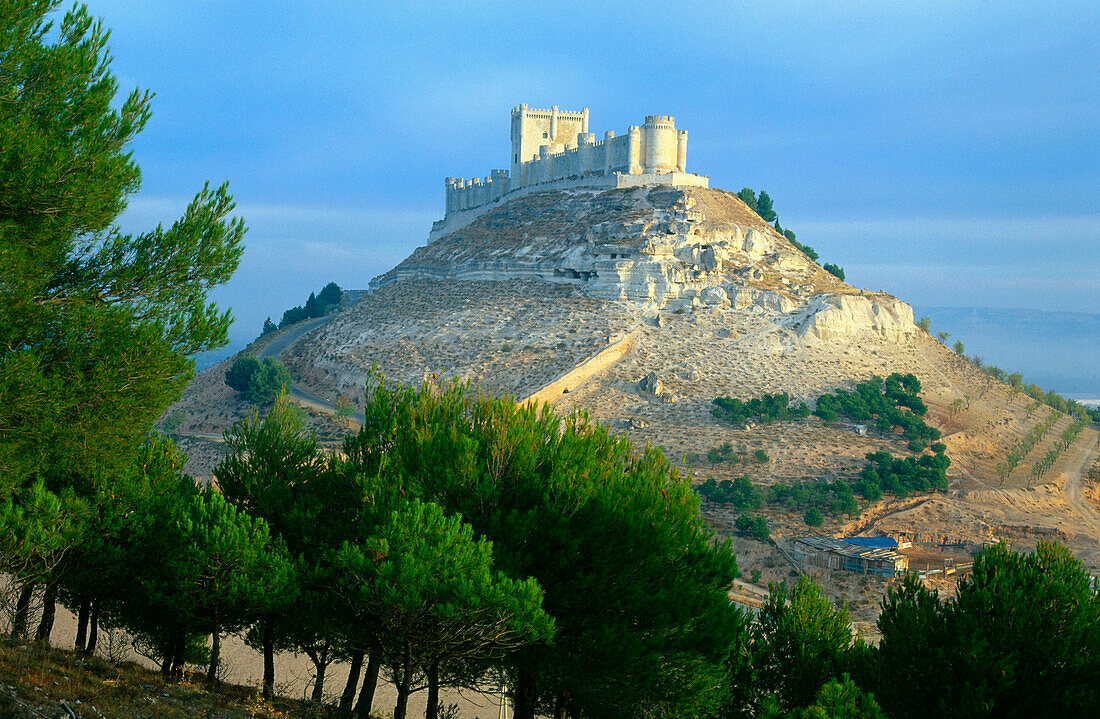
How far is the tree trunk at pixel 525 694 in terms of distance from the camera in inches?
523

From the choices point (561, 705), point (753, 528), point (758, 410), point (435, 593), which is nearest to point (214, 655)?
point (435, 593)

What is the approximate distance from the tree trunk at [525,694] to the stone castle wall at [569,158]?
174ft

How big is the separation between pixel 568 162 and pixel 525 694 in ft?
191

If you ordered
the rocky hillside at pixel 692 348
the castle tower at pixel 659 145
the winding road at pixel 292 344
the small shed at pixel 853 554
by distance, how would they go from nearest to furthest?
the small shed at pixel 853 554, the rocky hillside at pixel 692 348, the winding road at pixel 292 344, the castle tower at pixel 659 145

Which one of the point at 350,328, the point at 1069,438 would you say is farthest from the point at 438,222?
the point at 1069,438

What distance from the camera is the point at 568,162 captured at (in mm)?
68062

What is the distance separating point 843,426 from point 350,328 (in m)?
33.9

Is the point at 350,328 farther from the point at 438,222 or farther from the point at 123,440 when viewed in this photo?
the point at 123,440

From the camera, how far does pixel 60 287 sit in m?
12.2

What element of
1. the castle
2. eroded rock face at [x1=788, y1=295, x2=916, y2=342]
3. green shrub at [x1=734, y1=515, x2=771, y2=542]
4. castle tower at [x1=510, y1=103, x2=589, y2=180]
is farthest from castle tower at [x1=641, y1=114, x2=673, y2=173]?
green shrub at [x1=734, y1=515, x2=771, y2=542]

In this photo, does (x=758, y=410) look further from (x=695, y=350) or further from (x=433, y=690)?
(x=433, y=690)

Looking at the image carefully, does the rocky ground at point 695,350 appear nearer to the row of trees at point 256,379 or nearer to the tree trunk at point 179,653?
the row of trees at point 256,379

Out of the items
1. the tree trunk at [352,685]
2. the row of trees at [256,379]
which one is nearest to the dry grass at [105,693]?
the tree trunk at [352,685]

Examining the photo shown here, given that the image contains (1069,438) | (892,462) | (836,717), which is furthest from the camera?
(1069,438)
